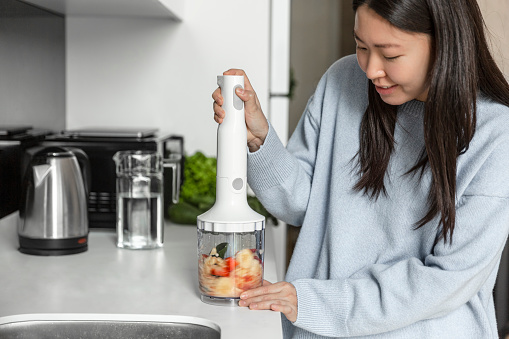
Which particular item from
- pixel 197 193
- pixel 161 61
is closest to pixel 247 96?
pixel 197 193

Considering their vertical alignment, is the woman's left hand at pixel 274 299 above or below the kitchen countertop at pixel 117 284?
above

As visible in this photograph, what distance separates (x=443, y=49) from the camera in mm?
1019

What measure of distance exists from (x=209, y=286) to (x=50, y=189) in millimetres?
509

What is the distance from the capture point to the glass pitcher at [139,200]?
1500mm

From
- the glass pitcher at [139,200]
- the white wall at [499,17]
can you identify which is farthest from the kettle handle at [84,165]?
the white wall at [499,17]

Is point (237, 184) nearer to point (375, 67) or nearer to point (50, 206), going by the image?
point (375, 67)

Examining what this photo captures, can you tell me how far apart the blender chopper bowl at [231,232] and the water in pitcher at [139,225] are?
18.4 inches

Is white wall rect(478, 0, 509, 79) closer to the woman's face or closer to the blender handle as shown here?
the blender handle

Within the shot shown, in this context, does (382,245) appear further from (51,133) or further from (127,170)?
(51,133)

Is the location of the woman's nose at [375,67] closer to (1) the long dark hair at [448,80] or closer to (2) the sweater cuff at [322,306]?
(1) the long dark hair at [448,80]

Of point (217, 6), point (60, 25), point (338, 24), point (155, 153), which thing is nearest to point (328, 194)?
point (155, 153)

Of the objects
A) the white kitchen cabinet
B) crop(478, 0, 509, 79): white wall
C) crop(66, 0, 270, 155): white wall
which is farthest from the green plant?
crop(478, 0, 509, 79): white wall

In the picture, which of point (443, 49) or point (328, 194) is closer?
point (443, 49)

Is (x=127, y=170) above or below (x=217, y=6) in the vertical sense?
below
